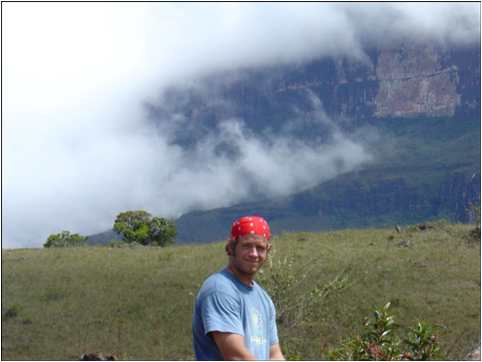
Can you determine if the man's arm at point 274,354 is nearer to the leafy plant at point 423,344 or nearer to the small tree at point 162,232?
the leafy plant at point 423,344

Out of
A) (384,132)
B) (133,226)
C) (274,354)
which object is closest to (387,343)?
(274,354)

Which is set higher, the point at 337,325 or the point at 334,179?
the point at 334,179

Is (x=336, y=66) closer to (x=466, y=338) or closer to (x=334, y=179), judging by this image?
(x=334, y=179)

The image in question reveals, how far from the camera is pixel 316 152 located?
166 metres

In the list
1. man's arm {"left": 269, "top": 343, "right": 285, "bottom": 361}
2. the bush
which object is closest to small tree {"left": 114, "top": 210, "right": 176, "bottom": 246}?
the bush

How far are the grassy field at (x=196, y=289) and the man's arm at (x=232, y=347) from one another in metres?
13.6

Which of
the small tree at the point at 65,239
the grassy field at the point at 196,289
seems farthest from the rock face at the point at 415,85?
the grassy field at the point at 196,289

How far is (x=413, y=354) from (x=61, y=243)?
169ft

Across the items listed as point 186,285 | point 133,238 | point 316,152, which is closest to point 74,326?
point 186,285

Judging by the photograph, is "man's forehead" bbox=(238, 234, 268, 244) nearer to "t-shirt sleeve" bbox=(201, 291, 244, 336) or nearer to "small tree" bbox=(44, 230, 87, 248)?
"t-shirt sleeve" bbox=(201, 291, 244, 336)

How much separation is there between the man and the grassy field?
13.4 metres

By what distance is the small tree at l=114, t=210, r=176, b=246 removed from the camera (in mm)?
56688

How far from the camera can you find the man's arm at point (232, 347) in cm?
409

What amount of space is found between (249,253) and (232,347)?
0.50m
